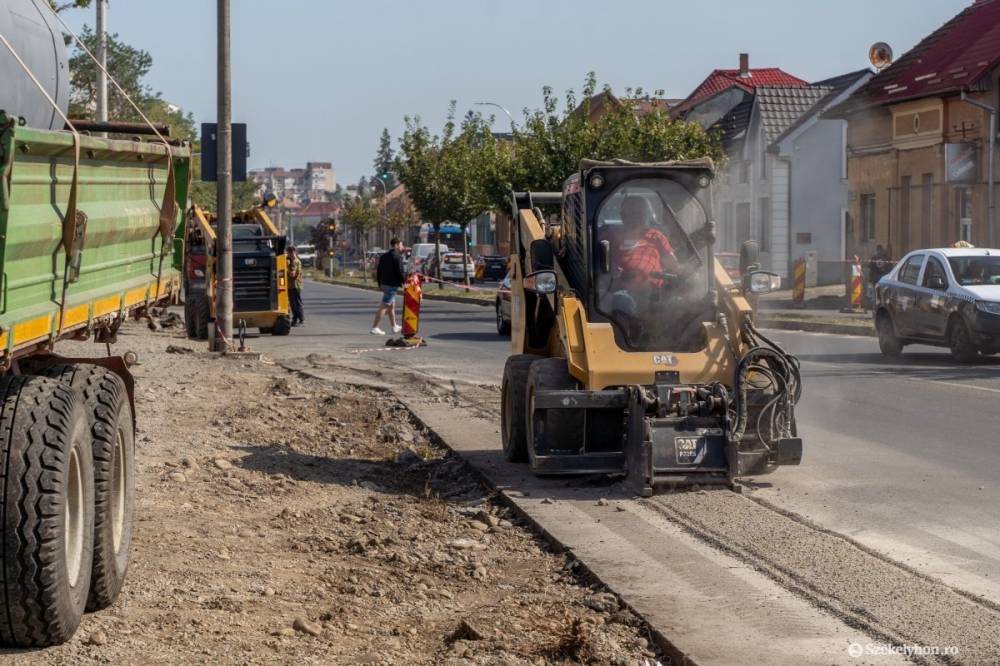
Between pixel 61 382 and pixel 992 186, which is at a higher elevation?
pixel 992 186

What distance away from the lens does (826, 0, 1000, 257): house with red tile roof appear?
3906cm

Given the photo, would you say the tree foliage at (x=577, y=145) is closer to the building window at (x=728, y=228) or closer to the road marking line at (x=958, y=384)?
the building window at (x=728, y=228)

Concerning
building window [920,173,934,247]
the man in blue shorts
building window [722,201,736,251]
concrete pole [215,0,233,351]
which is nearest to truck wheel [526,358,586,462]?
concrete pole [215,0,233,351]

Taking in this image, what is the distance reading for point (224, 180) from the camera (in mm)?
21781

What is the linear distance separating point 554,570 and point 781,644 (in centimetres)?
208

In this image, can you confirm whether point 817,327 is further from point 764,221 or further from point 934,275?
point 764,221

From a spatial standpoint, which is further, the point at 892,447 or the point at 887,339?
the point at 887,339

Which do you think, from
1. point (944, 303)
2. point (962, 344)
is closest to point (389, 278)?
point (944, 303)

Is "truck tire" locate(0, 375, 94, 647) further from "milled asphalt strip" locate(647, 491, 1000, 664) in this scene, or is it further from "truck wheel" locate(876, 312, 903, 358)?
"truck wheel" locate(876, 312, 903, 358)

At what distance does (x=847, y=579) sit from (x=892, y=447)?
544cm

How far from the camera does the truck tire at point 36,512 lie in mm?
5539

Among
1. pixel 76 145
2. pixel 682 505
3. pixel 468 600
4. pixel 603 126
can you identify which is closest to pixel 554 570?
pixel 468 600

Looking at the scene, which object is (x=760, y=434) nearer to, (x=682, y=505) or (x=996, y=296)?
(x=682, y=505)

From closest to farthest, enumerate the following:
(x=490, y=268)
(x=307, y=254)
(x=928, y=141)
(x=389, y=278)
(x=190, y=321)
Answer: (x=190, y=321) → (x=389, y=278) → (x=928, y=141) → (x=490, y=268) → (x=307, y=254)
